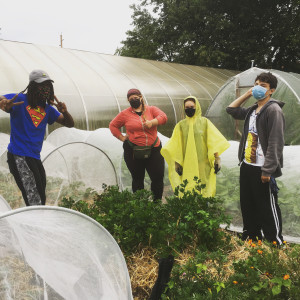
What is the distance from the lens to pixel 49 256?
1459 millimetres

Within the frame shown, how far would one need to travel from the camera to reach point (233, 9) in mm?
19547

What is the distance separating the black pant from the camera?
4145 millimetres

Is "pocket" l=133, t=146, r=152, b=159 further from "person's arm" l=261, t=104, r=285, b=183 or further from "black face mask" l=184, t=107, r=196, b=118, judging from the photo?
"person's arm" l=261, t=104, r=285, b=183

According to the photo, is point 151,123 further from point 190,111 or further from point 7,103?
point 7,103

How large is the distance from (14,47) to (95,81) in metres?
2.63

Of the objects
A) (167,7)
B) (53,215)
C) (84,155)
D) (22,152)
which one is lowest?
(84,155)

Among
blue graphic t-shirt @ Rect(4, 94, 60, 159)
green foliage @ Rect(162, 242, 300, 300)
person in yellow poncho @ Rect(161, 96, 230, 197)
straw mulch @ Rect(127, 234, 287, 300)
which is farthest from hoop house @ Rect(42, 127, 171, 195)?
green foliage @ Rect(162, 242, 300, 300)

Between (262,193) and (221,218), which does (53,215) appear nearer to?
(221,218)

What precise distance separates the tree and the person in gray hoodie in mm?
16053

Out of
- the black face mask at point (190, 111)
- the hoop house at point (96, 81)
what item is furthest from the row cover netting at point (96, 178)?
the hoop house at point (96, 81)

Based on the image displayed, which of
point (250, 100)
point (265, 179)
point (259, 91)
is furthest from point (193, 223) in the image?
point (250, 100)

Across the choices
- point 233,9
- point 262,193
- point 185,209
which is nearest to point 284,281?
point 185,209

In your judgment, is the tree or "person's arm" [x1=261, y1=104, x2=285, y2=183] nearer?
"person's arm" [x1=261, y1=104, x2=285, y2=183]

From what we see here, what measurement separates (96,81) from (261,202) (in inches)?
293
